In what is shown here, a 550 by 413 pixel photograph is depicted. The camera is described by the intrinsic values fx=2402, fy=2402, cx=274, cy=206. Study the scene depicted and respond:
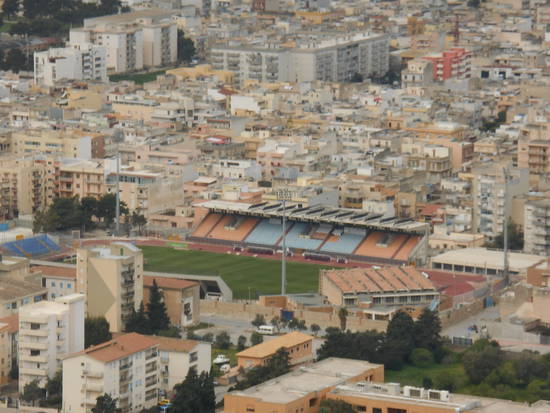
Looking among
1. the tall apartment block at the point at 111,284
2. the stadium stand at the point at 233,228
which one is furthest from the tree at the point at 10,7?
the tall apartment block at the point at 111,284

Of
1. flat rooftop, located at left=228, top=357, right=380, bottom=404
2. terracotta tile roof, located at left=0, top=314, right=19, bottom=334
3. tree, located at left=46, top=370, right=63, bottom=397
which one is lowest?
tree, located at left=46, top=370, right=63, bottom=397

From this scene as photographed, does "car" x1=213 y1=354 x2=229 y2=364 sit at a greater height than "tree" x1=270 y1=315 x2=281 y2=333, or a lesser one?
greater

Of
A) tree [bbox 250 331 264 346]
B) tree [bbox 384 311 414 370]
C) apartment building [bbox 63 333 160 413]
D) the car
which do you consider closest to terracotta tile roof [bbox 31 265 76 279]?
tree [bbox 250 331 264 346]

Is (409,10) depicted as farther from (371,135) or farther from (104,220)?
(104,220)

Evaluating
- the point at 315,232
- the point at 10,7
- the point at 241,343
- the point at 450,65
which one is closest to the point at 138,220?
the point at 315,232

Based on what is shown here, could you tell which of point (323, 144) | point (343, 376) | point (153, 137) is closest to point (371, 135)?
point (323, 144)

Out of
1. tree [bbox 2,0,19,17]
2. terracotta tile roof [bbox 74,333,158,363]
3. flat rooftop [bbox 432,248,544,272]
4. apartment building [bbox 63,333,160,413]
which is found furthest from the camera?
tree [bbox 2,0,19,17]

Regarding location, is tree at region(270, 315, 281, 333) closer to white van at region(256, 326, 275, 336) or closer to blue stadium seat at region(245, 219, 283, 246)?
white van at region(256, 326, 275, 336)
